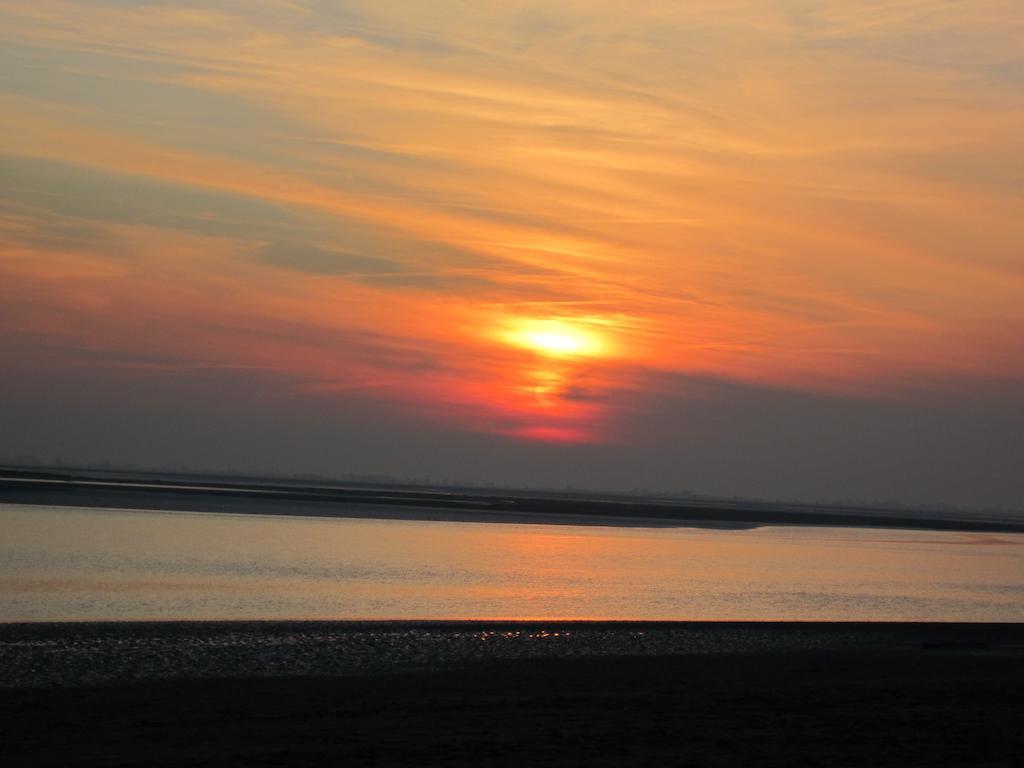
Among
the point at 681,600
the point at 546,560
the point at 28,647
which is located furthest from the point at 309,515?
the point at 28,647

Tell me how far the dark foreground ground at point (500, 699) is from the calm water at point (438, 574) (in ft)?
17.0

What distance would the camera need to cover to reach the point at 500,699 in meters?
18.1

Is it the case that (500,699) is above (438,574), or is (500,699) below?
above

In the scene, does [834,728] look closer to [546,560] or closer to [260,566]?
[260,566]

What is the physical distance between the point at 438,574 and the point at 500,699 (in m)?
25.6

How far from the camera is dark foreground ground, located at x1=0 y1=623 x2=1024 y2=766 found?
1388 cm

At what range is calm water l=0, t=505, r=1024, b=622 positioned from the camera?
3181 centimetres

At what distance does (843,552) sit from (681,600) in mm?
37781

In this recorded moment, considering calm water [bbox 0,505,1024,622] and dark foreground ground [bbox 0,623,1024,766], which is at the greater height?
dark foreground ground [bbox 0,623,1024,766]

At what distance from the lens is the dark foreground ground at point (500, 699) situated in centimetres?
1388

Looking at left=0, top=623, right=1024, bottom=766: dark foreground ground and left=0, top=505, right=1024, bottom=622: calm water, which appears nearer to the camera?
left=0, top=623, right=1024, bottom=766: dark foreground ground

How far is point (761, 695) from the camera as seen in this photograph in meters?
19.2

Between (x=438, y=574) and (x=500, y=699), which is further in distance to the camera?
(x=438, y=574)

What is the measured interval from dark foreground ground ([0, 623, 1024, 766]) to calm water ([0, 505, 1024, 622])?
5190 mm
